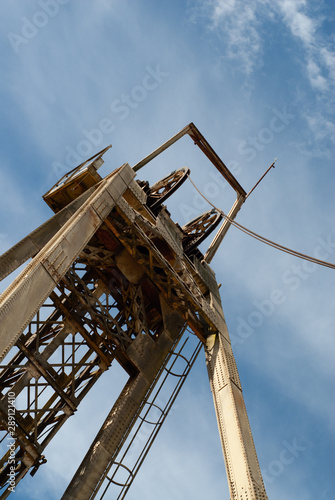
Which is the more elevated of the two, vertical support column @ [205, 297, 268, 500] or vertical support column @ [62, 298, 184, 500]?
vertical support column @ [62, 298, 184, 500]

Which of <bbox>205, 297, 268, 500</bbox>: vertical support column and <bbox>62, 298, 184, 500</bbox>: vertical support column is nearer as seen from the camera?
<bbox>205, 297, 268, 500</bbox>: vertical support column

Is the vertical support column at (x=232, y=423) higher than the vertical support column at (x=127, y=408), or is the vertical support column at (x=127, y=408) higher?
the vertical support column at (x=127, y=408)

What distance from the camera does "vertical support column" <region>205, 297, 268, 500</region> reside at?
9.08 metres

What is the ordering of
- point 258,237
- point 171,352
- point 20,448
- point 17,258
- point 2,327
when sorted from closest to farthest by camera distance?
point 2,327 → point 17,258 → point 20,448 → point 258,237 → point 171,352

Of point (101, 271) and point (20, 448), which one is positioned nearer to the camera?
point (20, 448)

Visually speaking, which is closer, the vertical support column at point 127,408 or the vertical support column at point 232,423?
the vertical support column at point 232,423

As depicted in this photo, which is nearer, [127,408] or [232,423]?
[232,423]

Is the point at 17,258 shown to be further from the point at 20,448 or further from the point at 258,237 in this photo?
the point at 258,237

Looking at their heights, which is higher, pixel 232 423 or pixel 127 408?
pixel 127 408

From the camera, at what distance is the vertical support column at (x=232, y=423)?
9.08 m

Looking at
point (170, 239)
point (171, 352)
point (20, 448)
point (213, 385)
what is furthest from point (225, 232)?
point (20, 448)

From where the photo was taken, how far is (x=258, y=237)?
38.7ft

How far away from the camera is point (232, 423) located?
10078mm

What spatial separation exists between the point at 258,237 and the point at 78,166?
4283mm
